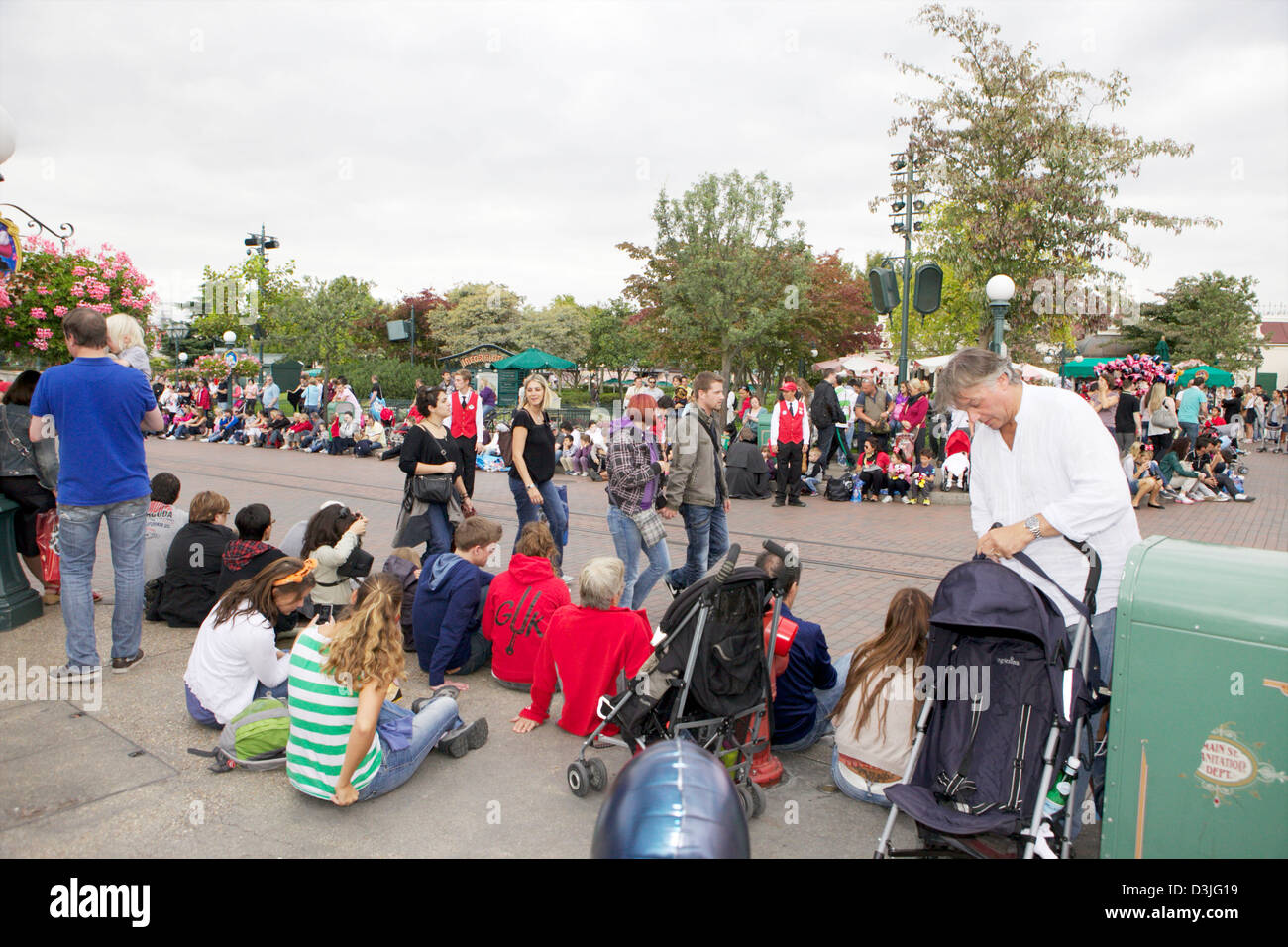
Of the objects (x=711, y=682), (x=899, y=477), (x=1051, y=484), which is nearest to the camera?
(x=1051, y=484)

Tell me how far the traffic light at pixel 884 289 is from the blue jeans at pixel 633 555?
892 cm

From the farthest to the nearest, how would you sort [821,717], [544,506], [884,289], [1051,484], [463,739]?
[884,289] → [544,506] → [821,717] → [463,739] → [1051,484]

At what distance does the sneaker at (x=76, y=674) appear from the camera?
185 inches

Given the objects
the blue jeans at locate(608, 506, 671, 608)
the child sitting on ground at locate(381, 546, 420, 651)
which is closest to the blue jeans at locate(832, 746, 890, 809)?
the blue jeans at locate(608, 506, 671, 608)

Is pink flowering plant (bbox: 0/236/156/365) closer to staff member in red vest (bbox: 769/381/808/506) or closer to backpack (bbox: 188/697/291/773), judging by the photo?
backpack (bbox: 188/697/291/773)

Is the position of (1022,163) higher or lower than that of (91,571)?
higher

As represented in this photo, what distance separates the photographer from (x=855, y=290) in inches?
1463

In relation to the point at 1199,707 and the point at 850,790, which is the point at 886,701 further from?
the point at 1199,707

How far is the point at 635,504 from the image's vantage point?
229 inches

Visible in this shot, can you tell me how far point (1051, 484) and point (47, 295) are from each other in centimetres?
870

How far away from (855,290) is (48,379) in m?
35.6

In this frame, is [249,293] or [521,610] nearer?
[521,610]

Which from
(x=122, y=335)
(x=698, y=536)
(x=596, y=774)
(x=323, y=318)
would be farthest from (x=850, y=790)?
(x=323, y=318)
